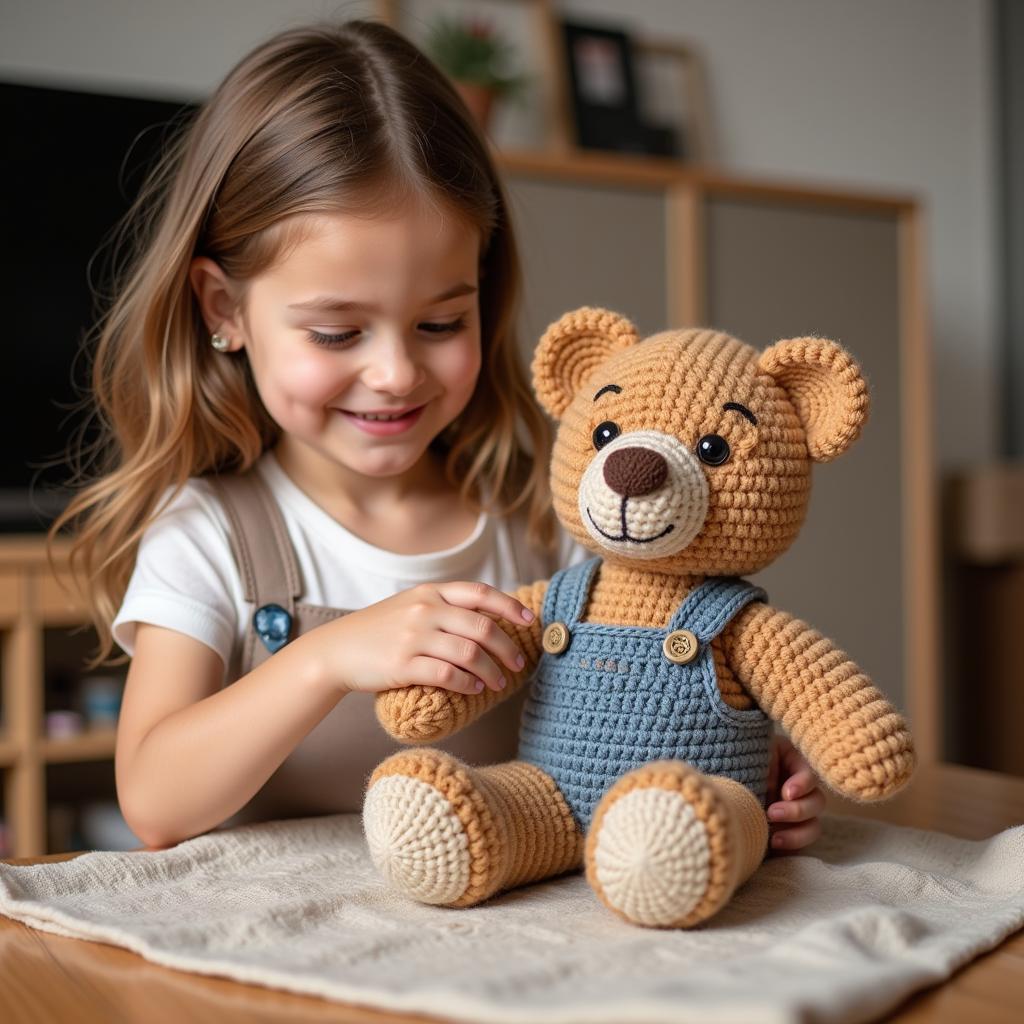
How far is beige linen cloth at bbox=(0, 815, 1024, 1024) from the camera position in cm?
43

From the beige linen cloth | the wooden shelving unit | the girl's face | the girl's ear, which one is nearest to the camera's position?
the beige linen cloth

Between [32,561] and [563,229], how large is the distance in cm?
117

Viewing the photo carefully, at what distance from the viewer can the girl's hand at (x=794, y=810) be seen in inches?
26.8

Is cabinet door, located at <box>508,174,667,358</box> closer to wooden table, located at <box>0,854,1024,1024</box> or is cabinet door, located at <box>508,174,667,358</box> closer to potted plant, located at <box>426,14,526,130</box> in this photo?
potted plant, located at <box>426,14,526,130</box>

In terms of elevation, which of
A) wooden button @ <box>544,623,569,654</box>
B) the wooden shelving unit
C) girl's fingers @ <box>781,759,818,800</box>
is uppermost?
wooden button @ <box>544,623,569,654</box>

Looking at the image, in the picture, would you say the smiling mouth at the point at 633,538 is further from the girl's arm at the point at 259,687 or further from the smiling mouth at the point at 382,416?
the smiling mouth at the point at 382,416

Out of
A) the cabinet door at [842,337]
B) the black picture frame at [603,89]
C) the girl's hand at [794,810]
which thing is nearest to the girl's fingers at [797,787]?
the girl's hand at [794,810]

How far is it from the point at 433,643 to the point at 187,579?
308 millimetres

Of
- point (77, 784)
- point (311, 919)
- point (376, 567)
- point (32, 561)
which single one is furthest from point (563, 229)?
point (311, 919)

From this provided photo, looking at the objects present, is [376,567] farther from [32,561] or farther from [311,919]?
[32,561]

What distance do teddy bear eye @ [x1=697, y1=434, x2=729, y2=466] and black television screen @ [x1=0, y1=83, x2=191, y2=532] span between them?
166 centimetres

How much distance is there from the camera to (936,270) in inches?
123

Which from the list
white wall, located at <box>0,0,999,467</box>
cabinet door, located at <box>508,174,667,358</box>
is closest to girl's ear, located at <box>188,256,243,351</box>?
cabinet door, located at <box>508,174,667,358</box>

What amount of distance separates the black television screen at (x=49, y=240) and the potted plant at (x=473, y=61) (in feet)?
1.77
